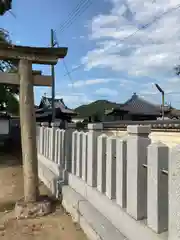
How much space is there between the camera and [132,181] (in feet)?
9.66

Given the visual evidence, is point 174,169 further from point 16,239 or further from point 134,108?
point 134,108

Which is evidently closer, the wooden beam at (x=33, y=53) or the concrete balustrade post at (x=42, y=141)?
the wooden beam at (x=33, y=53)

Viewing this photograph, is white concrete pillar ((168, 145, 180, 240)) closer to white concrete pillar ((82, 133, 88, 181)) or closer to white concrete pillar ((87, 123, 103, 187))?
white concrete pillar ((87, 123, 103, 187))

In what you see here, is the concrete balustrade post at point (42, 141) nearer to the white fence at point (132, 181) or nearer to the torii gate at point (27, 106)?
the torii gate at point (27, 106)

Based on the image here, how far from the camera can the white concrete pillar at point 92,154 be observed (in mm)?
4215

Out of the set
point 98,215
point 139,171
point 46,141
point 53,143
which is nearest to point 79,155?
point 98,215

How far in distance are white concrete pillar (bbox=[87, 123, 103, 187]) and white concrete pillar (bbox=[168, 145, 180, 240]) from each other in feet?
6.61

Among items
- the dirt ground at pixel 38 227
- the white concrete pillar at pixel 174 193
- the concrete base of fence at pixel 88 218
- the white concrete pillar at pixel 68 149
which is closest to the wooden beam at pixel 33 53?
the white concrete pillar at pixel 68 149

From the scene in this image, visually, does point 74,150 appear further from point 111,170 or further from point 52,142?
point 52,142

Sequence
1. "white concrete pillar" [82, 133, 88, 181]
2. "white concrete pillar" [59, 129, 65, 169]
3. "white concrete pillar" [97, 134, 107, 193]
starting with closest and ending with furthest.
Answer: "white concrete pillar" [97, 134, 107, 193], "white concrete pillar" [82, 133, 88, 181], "white concrete pillar" [59, 129, 65, 169]

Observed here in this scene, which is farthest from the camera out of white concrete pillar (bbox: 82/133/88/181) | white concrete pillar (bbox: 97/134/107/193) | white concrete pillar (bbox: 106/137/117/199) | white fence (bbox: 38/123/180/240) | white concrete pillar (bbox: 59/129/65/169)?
white concrete pillar (bbox: 59/129/65/169)

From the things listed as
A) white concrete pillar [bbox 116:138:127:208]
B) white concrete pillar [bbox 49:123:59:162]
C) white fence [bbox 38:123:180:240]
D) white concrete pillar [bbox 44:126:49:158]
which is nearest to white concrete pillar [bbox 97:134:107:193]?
white fence [bbox 38:123:180:240]

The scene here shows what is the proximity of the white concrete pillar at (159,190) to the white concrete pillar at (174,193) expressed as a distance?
8.5 inches

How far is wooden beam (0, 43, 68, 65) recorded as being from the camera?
17.2ft
